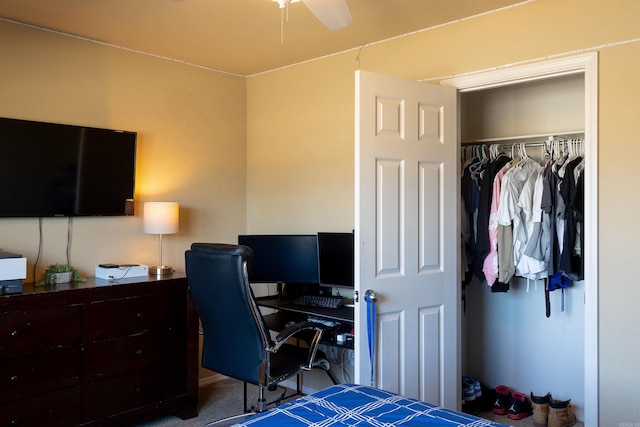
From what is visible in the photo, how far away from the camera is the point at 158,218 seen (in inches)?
145

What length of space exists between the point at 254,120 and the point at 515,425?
2973 mm

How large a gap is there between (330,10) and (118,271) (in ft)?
6.98

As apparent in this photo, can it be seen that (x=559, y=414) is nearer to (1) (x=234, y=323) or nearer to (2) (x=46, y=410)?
(1) (x=234, y=323)

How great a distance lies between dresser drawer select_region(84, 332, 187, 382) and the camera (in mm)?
3131

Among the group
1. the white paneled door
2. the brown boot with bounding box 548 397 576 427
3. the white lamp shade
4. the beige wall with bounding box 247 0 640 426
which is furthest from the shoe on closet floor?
the white lamp shade

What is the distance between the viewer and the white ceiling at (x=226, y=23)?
2.99m

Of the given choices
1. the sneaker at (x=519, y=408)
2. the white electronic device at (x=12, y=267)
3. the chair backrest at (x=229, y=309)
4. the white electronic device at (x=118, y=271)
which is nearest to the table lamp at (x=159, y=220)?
the white electronic device at (x=118, y=271)

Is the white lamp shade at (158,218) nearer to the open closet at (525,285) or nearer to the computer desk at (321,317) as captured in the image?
the computer desk at (321,317)

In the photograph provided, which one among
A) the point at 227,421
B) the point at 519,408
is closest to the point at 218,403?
the point at 227,421

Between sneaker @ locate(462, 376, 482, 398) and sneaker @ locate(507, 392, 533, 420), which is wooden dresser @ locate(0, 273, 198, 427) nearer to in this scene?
sneaker @ locate(462, 376, 482, 398)

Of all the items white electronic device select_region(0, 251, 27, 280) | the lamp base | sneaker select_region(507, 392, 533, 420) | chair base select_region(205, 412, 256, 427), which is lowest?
sneaker select_region(507, 392, 533, 420)

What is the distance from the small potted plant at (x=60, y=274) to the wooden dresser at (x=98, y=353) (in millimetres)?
120

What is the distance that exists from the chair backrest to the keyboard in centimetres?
81

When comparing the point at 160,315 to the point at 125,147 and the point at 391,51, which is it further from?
the point at 391,51
